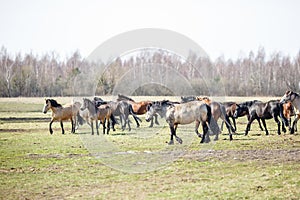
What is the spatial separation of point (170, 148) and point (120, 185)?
6567 mm

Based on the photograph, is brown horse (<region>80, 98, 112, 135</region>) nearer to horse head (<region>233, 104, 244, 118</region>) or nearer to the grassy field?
the grassy field

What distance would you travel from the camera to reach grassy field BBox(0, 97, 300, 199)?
34.9 feet

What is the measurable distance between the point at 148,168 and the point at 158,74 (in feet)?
43.0

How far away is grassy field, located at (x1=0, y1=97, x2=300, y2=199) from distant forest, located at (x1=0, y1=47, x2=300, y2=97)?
19.3ft

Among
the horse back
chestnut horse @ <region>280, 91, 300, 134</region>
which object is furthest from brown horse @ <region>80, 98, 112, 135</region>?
chestnut horse @ <region>280, 91, 300, 134</region>

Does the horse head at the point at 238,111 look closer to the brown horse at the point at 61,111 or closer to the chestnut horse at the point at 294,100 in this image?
the chestnut horse at the point at 294,100

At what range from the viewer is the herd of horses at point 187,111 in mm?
19141

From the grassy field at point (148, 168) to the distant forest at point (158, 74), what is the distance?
5894 millimetres

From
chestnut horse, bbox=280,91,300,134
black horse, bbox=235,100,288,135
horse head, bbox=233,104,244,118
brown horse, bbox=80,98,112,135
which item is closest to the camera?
brown horse, bbox=80,98,112,135

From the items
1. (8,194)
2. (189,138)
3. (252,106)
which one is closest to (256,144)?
(189,138)

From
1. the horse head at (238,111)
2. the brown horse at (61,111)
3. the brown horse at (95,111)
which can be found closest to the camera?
the brown horse at (95,111)

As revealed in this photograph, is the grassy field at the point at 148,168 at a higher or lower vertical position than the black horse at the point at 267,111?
lower

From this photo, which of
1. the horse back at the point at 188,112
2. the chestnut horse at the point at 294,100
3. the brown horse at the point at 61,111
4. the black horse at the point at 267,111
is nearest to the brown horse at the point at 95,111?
the brown horse at the point at 61,111

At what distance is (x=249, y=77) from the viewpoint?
10194cm
